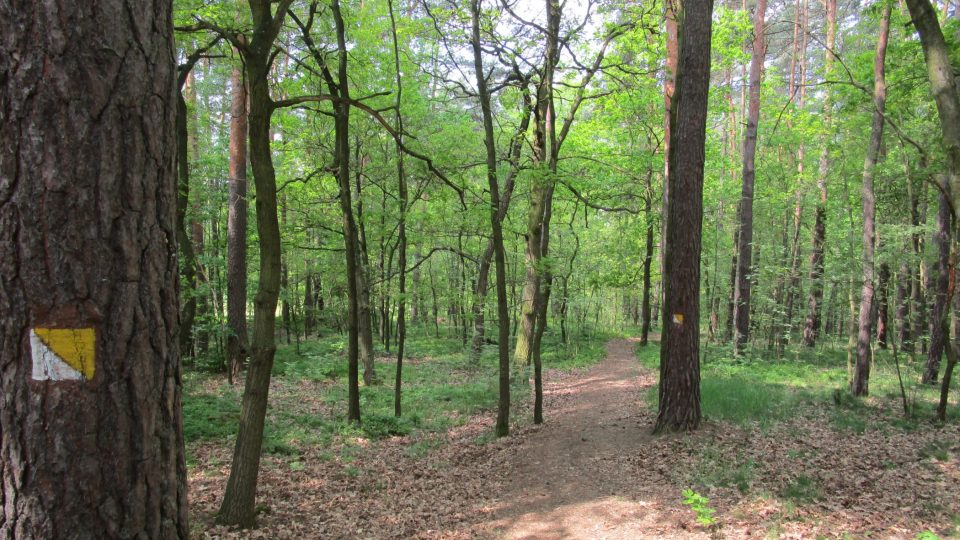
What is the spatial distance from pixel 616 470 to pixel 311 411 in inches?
233

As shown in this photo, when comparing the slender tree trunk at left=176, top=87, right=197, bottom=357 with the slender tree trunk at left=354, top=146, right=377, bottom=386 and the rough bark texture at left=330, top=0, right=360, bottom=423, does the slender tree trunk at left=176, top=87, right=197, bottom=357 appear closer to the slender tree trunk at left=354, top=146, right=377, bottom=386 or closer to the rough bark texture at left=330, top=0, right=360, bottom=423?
the rough bark texture at left=330, top=0, right=360, bottom=423

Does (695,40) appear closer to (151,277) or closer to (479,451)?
(479,451)

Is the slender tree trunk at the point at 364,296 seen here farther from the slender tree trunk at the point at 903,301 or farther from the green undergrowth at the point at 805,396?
the slender tree trunk at the point at 903,301

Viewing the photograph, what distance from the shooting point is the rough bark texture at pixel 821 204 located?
53.6 feet

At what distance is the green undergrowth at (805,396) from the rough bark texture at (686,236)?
1.03 meters

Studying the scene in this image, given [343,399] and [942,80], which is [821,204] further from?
[343,399]

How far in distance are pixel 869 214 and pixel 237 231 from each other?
45.9ft

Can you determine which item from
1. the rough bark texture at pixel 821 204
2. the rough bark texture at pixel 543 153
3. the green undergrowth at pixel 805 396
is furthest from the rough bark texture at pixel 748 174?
the rough bark texture at pixel 543 153

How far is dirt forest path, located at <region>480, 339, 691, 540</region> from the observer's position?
17.9ft

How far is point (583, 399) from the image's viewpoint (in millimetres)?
11594

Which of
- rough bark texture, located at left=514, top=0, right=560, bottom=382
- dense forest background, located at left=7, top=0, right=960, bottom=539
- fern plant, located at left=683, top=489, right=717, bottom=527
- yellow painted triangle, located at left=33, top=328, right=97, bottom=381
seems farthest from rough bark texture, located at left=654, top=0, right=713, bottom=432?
yellow painted triangle, located at left=33, top=328, right=97, bottom=381

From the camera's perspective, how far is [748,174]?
52.4 ft

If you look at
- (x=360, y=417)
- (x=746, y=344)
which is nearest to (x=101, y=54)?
(x=360, y=417)

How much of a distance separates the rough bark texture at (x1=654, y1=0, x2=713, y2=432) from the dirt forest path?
0.86 m
